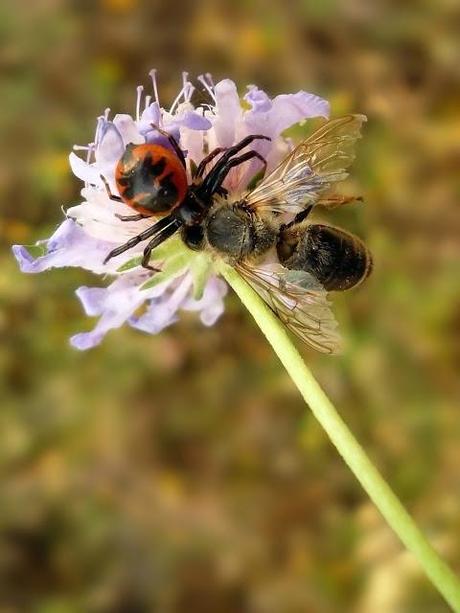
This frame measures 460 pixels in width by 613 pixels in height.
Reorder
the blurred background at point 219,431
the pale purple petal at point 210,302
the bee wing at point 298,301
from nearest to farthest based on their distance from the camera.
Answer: the bee wing at point 298,301 → the pale purple petal at point 210,302 → the blurred background at point 219,431

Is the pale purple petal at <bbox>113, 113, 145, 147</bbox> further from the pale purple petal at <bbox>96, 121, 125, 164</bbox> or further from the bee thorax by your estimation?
the bee thorax

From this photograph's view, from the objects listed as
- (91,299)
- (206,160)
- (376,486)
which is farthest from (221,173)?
(376,486)

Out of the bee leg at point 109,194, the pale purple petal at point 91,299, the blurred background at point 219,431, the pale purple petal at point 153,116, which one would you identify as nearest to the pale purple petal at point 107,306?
the pale purple petal at point 91,299

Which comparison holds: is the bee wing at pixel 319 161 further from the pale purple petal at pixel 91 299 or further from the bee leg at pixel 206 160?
the pale purple petal at pixel 91 299

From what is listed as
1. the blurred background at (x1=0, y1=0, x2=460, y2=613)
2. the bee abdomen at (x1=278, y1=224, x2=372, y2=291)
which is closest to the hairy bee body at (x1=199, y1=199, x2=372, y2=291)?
the bee abdomen at (x1=278, y1=224, x2=372, y2=291)

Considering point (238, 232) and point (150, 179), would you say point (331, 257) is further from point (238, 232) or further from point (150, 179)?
point (150, 179)

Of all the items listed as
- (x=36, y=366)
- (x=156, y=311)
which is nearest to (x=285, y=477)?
(x=36, y=366)

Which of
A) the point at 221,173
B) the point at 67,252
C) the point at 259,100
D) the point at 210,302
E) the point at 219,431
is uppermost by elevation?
the point at 259,100
